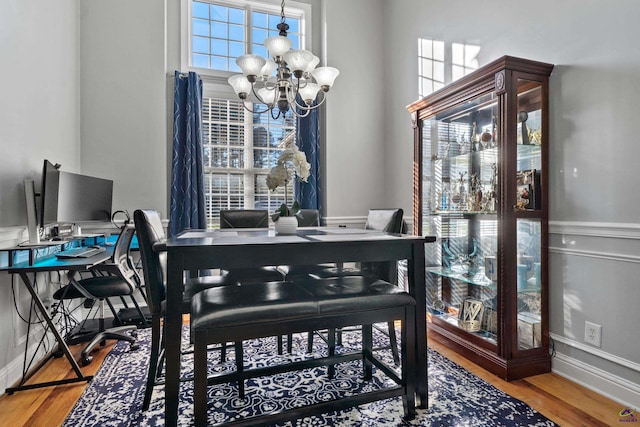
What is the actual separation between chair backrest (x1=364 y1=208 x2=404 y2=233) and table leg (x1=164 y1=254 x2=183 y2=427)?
1.44 m

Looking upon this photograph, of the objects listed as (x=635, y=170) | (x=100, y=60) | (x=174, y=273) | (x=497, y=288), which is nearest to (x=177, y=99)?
(x=100, y=60)

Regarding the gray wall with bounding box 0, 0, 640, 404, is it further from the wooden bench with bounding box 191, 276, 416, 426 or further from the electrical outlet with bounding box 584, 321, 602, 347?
the wooden bench with bounding box 191, 276, 416, 426

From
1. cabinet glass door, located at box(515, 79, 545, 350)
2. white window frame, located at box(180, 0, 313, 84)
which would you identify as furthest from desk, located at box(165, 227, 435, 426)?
white window frame, located at box(180, 0, 313, 84)

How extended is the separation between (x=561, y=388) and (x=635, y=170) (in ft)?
4.20

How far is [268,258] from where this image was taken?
64.6 inches

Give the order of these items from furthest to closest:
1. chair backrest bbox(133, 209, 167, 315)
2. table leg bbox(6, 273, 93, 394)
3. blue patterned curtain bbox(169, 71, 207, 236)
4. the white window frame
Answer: the white window frame < blue patterned curtain bbox(169, 71, 207, 236) < table leg bbox(6, 273, 93, 394) < chair backrest bbox(133, 209, 167, 315)

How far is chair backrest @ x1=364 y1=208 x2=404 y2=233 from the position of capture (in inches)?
95.1

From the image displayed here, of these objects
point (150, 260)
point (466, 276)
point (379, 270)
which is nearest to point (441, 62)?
point (466, 276)

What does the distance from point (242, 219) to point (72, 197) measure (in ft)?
4.22

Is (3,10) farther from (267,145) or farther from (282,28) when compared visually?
(267,145)

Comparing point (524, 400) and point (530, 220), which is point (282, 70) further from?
point (524, 400)

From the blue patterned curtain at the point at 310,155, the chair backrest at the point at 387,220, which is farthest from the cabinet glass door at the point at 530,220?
the blue patterned curtain at the point at 310,155

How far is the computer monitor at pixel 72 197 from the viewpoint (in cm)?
240

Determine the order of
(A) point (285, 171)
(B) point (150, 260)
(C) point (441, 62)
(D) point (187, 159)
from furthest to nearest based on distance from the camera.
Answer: (D) point (187, 159) → (C) point (441, 62) → (A) point (285, 171) → (B) point (150, 260)
